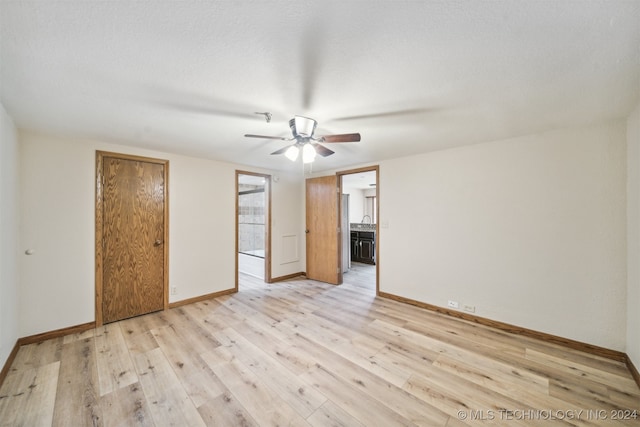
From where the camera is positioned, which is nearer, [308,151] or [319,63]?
[319,63]

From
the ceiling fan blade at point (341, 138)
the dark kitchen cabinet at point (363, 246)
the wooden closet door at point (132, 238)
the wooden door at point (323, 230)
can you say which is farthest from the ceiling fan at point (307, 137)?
the dark kitchen cabinet at point (363, 246)

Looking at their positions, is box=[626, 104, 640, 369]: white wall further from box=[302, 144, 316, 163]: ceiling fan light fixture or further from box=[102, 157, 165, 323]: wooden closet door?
box=[102, 157, 165, 323]: wooden closet door

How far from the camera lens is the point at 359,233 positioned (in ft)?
21.4

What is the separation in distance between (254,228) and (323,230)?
8.54ft

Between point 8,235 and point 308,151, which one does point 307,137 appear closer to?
point 308,151

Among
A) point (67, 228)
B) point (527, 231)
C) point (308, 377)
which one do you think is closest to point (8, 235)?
point (67, 228)

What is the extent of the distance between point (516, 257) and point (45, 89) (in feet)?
14.8

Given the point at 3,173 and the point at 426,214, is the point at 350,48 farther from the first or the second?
the point at 3,173

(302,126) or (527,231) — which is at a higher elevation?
(302,126)

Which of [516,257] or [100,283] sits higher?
[516,257]

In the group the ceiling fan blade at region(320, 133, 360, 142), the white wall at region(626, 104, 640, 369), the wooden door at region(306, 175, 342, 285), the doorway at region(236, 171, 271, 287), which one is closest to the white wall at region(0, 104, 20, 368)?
the ceiling fan blade at region(320, 133, 360, 142)

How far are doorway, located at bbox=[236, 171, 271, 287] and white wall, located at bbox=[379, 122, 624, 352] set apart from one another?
98.8 inches

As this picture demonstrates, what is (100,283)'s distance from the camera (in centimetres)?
287

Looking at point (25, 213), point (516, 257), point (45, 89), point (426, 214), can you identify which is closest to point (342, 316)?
point (426, 214)
